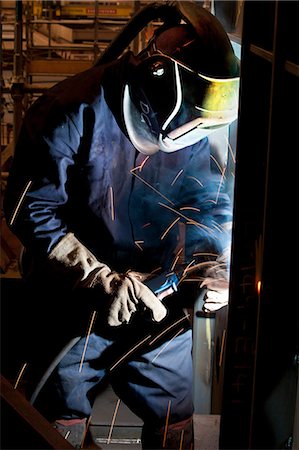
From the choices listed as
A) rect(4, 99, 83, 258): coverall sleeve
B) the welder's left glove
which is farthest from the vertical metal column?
the welder's left glove

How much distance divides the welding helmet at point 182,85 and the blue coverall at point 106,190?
1.1 inches

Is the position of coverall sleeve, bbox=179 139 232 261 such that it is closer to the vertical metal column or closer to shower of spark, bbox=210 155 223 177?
shower of spark, bbox=210 155 223 177

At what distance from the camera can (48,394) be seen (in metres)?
1.84

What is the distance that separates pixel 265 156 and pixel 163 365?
620mm

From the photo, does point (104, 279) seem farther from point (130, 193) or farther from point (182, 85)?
point (182, 85)

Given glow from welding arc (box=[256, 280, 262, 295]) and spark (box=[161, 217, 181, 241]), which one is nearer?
glow from welding arc (box=[256, 280, 262, 295])

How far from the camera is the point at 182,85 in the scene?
5.63ft

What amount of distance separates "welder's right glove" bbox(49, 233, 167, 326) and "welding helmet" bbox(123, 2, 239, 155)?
301 millimetres

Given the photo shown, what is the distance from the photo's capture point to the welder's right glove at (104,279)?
1.76 meters

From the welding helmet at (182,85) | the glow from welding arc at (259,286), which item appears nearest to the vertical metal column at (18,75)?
the welding helmet at (182,85)

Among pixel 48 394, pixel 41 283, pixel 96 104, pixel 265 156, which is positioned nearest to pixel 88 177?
pixel 96 104

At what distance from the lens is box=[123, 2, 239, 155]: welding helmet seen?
5.56ft

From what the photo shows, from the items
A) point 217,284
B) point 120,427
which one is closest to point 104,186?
point 217,284

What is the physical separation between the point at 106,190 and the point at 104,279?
224 mm
